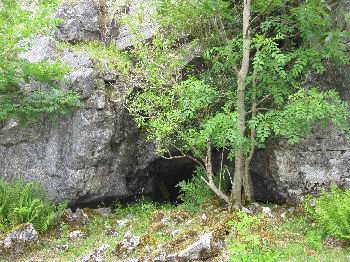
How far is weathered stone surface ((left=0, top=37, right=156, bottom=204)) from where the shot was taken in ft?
45.9

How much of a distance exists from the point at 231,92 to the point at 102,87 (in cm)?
443

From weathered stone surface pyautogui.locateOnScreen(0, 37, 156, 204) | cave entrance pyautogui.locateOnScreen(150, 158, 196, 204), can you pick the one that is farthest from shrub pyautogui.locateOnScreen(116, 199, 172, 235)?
cave entrance pyautogui.locateOnScreen(150, 158, 196, 204)

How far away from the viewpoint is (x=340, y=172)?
489 inches

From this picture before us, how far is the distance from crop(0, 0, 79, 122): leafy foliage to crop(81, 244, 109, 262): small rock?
4749 millimetres

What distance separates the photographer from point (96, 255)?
10312 millimetres

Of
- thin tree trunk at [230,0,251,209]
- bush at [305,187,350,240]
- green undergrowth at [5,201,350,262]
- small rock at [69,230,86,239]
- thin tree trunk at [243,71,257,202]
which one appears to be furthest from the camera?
small rock at [69,230,86,239]

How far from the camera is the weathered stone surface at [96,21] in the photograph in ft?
51.9

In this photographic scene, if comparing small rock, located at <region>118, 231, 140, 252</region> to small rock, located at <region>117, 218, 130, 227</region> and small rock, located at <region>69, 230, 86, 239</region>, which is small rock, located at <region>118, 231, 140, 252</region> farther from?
small rock, located at <region>117, 218, 130, 227</region>

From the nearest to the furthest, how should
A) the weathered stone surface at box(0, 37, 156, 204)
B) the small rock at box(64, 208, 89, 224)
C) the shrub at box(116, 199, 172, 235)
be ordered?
1. the shrub at box(116, 199, 172, 235)
2. the small rock at box(64, 208, 89, 224)
3. the weathered stone surface at box(0, 37, 156, 204)

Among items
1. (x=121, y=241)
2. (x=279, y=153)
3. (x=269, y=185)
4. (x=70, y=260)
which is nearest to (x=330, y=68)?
(x=279, y=153)

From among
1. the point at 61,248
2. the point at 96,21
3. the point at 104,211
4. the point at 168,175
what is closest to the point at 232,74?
the point at 96,21

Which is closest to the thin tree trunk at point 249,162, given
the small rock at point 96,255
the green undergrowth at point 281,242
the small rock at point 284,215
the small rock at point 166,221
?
the small rock at point 284,215

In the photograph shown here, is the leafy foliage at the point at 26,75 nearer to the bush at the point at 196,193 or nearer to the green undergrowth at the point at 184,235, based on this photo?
the green undergrowth at the point at 184,235

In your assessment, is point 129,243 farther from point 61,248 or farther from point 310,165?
point 310,165
